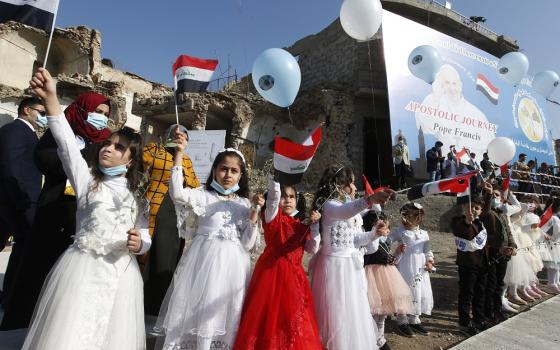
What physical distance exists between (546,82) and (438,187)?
14220 mm

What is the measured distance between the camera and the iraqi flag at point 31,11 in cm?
230

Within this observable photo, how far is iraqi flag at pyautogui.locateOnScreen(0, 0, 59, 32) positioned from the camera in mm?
2297

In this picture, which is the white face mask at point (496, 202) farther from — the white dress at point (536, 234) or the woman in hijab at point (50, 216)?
the woman in hijab at point (50, 216)

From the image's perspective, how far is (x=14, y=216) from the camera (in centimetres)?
280

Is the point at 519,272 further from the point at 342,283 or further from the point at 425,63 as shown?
the point at 425,63

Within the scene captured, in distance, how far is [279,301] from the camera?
8.10 feet

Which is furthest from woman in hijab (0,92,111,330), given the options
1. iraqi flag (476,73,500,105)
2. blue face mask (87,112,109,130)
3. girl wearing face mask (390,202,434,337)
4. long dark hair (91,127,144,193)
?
iraqi flag (476,73,500,105)

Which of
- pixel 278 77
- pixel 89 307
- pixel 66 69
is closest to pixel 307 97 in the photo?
pixel 278 77

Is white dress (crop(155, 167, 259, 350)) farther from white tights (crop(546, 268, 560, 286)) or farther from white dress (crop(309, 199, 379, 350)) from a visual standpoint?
white tights (crop(546, 268, 560, 286))

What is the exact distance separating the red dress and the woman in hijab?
1.40 meters

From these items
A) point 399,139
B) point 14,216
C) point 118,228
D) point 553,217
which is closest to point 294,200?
point 118,228

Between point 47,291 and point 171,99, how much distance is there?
16056 millimetres

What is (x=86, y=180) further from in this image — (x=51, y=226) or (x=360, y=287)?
(x=360, y=287)

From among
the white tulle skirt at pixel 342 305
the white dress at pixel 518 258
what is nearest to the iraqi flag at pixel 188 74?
the white tulle skirt at pixel 342 305
